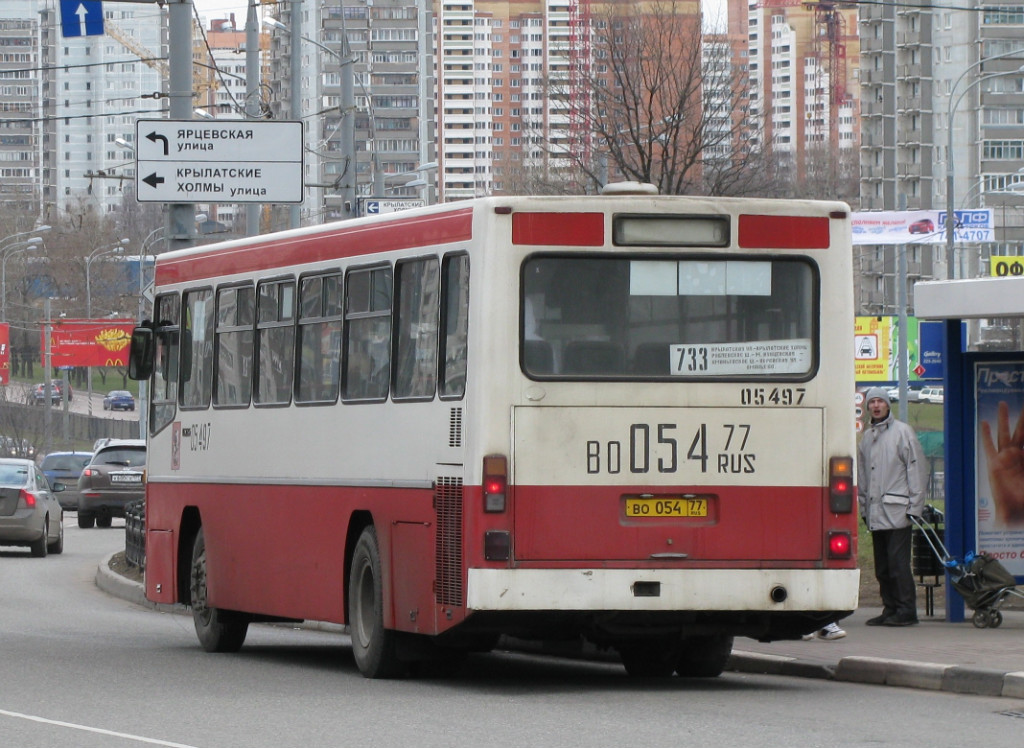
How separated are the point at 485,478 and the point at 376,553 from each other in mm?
1426

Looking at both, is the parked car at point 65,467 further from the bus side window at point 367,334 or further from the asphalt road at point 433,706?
the bus side window at point 367,334

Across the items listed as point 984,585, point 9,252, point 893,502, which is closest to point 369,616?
point 893,502

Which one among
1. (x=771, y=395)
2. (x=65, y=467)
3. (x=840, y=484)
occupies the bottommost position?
(x=65, y=467)

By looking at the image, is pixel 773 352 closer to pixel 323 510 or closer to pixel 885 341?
pixel 323 510

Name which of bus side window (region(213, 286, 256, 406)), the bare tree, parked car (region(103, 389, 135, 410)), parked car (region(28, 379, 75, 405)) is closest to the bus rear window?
bus side window (region(213, 286, 256, 406))

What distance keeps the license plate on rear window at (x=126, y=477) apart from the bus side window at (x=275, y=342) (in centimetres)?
2649

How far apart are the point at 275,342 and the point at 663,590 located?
384 cm

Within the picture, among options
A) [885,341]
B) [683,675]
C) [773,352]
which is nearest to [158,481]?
[683,675]

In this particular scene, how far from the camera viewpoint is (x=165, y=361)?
16.4m

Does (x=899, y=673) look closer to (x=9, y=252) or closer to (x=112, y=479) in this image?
(x=112, y=479)

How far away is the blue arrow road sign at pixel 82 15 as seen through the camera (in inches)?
911

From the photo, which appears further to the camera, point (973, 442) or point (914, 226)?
point (914, 226)

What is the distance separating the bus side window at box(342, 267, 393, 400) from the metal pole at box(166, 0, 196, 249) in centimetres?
852

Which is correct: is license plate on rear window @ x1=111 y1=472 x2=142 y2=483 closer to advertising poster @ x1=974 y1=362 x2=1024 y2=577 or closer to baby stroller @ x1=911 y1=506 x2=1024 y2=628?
advertising poster @ x1=974 y1=362 x2=1024 y2=577
